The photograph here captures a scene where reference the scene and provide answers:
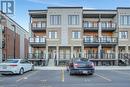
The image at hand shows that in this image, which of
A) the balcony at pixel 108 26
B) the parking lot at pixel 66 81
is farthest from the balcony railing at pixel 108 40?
the parking lot at pixel 66 81

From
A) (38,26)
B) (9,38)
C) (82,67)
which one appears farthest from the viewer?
(9,38)

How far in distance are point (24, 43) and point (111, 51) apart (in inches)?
1239

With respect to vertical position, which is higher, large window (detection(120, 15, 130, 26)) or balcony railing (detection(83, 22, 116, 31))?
large window (detection(120, 15, 130, 26))

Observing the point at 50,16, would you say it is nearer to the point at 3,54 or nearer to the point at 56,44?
the point at 56,44

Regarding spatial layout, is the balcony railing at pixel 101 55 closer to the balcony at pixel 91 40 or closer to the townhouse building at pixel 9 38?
the balcony at pixel 91 40

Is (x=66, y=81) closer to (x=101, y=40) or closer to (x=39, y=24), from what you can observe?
(x=101, y=40)

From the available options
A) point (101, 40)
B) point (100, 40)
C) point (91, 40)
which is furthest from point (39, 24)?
point (101, 40)

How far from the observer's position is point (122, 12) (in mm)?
48969

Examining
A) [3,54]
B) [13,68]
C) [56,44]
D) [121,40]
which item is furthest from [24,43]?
[13,68]

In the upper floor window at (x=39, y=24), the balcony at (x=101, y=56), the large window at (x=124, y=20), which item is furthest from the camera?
the upper floor window at (x=39, y=24)

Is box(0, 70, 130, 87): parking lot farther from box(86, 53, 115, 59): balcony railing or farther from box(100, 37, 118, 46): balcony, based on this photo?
box(100, 37, 118, 46): balcony

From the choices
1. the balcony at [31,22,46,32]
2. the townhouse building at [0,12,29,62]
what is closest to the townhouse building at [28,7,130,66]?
the balcony at [31,22,46,32]

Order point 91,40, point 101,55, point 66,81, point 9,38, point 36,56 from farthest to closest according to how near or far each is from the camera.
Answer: point 9,38 < point 36,56 < point 91,40 < point 101,55 < point 66,81

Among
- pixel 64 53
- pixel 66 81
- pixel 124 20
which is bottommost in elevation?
pixel 66 81
